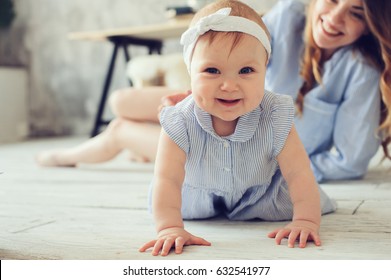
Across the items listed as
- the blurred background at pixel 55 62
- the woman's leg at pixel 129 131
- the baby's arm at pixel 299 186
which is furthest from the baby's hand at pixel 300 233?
→ the blurred background at pixel 55 62

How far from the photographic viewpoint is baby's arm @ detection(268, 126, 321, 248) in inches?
33.8

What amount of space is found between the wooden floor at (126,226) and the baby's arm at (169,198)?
23mm

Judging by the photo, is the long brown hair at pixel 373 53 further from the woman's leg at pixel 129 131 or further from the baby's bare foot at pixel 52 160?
the baby's bare foot at pixel 52 160

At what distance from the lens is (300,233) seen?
0.82 m

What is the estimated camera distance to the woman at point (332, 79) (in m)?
1.37

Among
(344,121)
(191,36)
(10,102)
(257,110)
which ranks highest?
(191,36)

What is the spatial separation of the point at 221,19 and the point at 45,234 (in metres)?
0.43

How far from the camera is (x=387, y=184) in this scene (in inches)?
54.3

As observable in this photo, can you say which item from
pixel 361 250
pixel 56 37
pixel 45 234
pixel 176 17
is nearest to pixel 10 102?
pixel 56 37

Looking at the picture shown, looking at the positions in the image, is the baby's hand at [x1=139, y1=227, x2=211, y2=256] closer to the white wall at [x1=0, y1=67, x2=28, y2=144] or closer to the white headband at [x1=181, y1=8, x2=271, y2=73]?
the white headband at [x1=181, y1=8, x2=271, y2=73]
